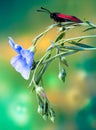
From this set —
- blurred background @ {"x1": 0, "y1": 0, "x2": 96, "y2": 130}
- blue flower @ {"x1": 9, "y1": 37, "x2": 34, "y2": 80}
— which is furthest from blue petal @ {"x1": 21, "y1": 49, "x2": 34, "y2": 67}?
blurred background @ {"x1": 0, "y1": 0, "x2": 96, "y2": 130}

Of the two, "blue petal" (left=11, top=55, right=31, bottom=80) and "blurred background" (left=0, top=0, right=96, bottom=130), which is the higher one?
"blurred background" (left=0, top=0, right=96, bottom=130)

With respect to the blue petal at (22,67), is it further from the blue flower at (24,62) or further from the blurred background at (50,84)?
the blurred background at (50,84)

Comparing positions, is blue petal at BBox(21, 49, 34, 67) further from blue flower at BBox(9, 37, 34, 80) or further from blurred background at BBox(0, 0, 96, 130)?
blurred background at BBox(0, 0, 96, 130)

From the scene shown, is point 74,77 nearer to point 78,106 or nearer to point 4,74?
point 78,106

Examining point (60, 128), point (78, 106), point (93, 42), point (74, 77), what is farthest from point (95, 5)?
point (60, 128)

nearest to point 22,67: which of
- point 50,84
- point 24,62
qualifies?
point 24,62

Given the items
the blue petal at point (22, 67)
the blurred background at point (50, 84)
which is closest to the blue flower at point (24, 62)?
the blue petal at point (22, 67)

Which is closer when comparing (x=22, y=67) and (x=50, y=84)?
(x=22, y=67)

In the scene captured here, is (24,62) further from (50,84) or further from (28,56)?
(50,84)
